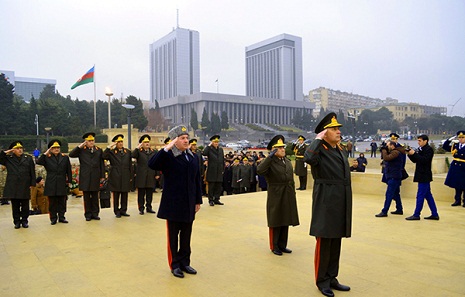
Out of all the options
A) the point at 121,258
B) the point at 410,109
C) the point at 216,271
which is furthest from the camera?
the point at 410,109

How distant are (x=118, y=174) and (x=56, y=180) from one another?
4.28ft

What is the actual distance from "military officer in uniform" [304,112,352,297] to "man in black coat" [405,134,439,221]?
13.2 feet

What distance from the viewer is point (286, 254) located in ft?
18.2

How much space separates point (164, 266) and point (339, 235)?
2.36m

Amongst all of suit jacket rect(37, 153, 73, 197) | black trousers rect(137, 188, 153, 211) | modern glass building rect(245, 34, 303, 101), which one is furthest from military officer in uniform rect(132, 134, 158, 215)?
modern glass building rect(245, 34, 303, 101)

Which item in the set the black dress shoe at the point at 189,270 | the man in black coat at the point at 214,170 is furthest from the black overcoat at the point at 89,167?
the black dress shoe at the point at 189,270

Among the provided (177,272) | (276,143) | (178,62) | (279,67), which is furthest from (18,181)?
(279,67)

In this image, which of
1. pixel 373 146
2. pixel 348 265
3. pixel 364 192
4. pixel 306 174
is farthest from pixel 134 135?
pixel 348 265

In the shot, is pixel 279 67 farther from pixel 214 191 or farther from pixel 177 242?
pixel 177 242

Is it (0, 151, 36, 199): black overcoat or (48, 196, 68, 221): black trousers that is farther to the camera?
(48, 196, 68, 221): black trousers

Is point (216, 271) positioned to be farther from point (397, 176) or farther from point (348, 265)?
point (397, 176)

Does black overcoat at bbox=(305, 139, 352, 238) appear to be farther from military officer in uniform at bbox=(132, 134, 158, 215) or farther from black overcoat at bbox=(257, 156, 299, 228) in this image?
military officer in uniform at bbox=(132, 134, 158, 215)

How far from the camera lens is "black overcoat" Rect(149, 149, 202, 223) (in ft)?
15.2

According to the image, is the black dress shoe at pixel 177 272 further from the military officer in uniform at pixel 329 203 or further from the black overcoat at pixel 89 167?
the black overcoat at pixel 89 167
